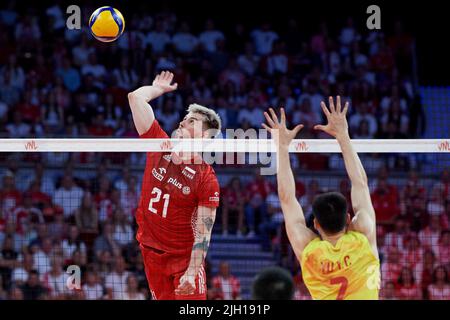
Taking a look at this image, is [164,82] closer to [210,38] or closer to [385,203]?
[385,203]

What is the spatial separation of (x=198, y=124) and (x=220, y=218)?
8.12 meters

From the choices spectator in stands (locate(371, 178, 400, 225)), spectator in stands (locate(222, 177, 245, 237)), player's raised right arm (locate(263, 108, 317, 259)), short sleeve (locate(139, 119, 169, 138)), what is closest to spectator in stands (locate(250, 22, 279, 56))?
spectator in stands (locate(222, 177, 245, 237))

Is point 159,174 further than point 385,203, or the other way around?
point 385,203

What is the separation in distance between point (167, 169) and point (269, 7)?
13.9m

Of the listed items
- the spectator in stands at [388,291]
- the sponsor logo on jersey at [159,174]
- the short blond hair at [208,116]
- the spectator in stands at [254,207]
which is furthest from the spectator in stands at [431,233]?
the sponsor logo on jersey at [159,174]

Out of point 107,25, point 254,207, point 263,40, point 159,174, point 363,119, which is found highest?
point 263,40

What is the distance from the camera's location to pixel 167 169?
34.1 ft

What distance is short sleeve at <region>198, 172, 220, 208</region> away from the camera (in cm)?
1016

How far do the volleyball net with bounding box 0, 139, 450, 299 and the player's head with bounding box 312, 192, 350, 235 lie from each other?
27.0 ft

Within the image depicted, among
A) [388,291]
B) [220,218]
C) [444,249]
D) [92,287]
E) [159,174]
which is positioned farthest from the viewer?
[220,218]

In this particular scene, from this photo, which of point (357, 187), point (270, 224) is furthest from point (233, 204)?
Result: point (357, 187)

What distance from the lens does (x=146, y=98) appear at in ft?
33.2

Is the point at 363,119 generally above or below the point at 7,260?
above

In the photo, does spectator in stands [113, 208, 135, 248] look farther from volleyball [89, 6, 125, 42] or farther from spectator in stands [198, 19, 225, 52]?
spectator in stands [198, 19, 225, 52]
